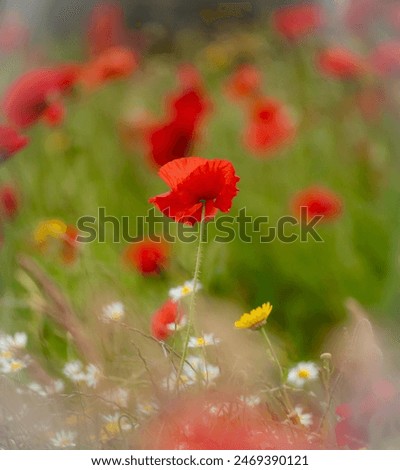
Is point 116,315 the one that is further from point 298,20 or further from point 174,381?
point 298,20

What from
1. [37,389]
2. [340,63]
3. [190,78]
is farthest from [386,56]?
[37,389]

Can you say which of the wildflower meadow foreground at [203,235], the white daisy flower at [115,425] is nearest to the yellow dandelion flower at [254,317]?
the wildflower meadow foreground at [203,235]

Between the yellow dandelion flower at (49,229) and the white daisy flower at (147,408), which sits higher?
the yellow dandelion flower at (49,229)

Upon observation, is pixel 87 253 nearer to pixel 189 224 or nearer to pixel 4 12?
pixel 189 224

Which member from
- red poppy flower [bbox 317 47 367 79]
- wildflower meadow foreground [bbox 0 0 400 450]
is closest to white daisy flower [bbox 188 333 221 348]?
wildflower meadow foreground [bbox 0 0 400 450]

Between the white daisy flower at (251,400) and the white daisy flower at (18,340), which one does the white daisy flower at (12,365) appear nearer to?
the white daisy flower at (18,340)
